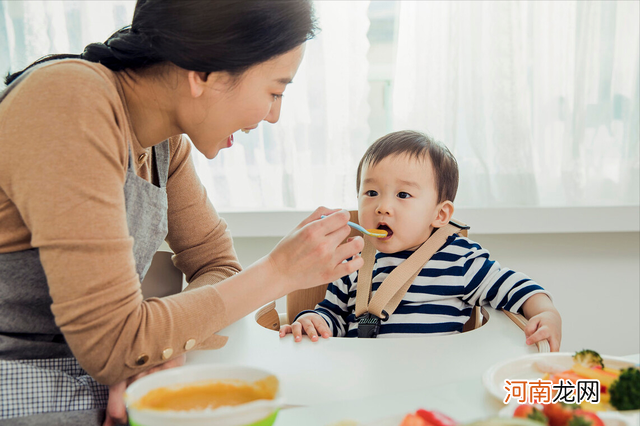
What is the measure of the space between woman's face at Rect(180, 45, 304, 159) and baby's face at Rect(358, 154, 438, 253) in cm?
38

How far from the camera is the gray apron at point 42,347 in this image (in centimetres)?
70

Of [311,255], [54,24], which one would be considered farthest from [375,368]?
[54,24]

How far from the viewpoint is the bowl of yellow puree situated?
1.48ft

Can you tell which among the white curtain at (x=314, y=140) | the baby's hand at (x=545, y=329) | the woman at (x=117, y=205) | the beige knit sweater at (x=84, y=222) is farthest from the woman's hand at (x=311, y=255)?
the white curtain at (x=314, y=140)

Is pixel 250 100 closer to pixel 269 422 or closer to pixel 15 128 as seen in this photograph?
pixel 15 128

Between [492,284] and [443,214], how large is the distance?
23 centimetres

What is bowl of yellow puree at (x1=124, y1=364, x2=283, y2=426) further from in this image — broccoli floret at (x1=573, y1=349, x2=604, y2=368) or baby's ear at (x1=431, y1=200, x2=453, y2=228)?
baby's ear at (x1=431, y1=200, x2=453, y2=228)

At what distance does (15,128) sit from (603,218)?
1849 mm

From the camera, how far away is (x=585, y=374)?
609 millimetres

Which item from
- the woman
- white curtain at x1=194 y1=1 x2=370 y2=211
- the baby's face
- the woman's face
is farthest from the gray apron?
white curtain at x1=194 y1=1 x2=370 y2=211

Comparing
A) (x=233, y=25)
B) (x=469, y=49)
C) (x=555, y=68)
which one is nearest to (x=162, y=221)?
(x=233, y=25)

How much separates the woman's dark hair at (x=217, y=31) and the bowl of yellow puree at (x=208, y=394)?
0.50 metres

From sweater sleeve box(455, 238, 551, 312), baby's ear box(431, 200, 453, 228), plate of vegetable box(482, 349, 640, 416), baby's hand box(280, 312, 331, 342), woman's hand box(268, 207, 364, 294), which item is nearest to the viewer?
plate of vegetable box(482, 349, 640, 416)

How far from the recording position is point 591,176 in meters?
1.90
